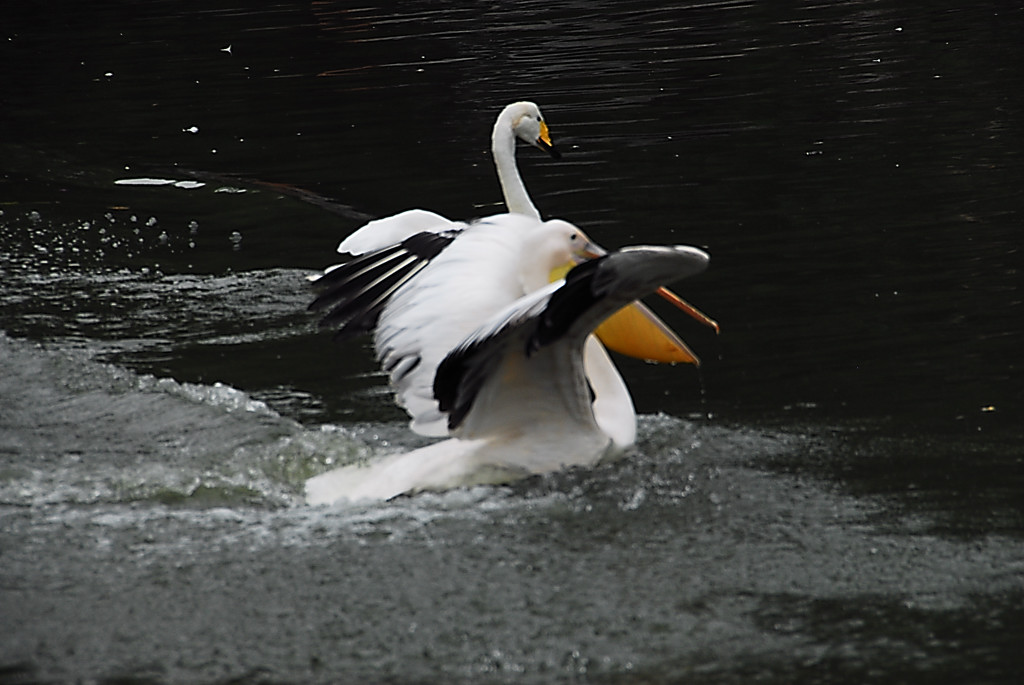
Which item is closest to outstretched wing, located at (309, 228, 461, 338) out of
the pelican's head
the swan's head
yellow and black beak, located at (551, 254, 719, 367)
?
the pelican's head

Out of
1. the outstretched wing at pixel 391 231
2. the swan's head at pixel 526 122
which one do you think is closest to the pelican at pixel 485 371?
the outstretched wing at pixel 391 231

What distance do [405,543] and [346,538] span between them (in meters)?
0.18

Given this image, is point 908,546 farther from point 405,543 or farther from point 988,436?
point 405,543

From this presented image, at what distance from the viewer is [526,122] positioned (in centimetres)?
671

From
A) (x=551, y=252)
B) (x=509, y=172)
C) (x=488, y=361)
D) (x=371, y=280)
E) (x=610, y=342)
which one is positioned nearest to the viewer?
(x=488, y=361)

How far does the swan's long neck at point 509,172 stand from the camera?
6.36 metres

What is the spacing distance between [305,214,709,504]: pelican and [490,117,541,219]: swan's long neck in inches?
53.6

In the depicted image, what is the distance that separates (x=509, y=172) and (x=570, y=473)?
2088 mm

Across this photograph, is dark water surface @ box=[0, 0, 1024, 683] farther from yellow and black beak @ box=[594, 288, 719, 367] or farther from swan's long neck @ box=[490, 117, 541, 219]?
swan's long neck @ box=[490, 117, 541, 219]

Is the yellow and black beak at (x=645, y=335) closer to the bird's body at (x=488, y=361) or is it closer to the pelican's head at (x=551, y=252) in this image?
the bird's body at (x=488, y=361)

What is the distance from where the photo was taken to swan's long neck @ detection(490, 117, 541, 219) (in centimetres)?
636

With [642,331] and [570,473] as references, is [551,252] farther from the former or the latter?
[570,473]

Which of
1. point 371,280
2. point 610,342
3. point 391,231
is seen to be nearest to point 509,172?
point 391,231

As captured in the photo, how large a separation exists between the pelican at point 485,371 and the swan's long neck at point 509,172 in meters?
1.36
